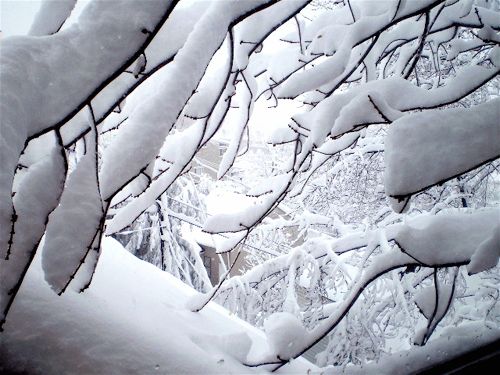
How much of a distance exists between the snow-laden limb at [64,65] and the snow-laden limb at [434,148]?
0.55m

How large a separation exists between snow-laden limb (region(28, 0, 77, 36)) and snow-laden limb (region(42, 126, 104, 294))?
250 millimetres

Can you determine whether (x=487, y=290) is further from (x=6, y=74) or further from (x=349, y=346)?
(x=6, y=74)

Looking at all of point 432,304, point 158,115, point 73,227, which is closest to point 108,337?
point 73,227

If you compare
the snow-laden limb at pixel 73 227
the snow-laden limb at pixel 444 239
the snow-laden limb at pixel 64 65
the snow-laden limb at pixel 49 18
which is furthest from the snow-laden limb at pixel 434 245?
the snow-laden limb at pixel 49 18

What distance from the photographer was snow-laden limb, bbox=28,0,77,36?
2.21ft

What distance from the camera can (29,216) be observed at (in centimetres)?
55

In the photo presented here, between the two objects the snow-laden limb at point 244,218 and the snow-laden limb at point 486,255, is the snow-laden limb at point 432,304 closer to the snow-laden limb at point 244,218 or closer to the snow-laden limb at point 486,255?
the snow-laden limb at point 486,255

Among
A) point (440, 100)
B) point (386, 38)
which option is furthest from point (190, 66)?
point (386, 38)

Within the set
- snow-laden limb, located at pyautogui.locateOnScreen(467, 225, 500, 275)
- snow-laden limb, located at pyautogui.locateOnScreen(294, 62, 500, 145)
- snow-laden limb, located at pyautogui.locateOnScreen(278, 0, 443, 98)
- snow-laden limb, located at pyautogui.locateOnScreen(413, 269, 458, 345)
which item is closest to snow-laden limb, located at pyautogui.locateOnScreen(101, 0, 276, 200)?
snow-laden limb, located at pyautogui.locateOnScreen(294, 62, 500, 145)

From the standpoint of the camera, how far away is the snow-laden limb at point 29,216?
1.69ft

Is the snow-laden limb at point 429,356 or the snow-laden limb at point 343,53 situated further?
the snow-laden limb at point 343,53

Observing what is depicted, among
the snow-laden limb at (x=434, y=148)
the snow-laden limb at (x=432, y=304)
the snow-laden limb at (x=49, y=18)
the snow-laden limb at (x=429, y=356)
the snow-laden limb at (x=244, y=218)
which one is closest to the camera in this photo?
the snow-laden limb at (x=49, y=18)

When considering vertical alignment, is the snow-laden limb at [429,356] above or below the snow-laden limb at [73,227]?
below

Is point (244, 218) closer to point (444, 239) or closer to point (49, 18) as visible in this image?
point (444, 239)
